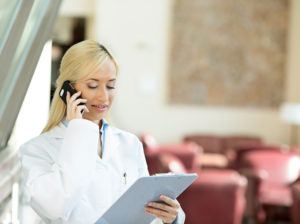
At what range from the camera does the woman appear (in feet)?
5.67

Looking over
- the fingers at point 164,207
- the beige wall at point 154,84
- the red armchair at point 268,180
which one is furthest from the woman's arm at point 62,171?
the beige wall at point 154,84

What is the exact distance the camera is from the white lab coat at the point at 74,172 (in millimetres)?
1723

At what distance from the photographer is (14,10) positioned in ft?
6.73

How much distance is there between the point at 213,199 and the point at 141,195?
3.94m

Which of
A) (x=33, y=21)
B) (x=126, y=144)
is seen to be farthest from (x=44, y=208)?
(x=33, y=21)

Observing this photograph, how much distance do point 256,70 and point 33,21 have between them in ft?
33.2

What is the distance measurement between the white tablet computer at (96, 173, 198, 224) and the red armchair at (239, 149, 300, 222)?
5.72 meters

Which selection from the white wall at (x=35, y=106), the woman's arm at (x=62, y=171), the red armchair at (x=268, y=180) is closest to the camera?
the woman's arm at (x=62, y=171)

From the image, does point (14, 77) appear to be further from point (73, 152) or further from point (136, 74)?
point (136, 74)

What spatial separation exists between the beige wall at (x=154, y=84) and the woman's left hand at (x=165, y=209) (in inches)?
378

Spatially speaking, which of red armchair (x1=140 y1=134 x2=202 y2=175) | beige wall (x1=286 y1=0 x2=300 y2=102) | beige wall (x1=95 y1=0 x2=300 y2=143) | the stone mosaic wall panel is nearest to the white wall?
red armchair (x1=140 y1=134 x2=202 y2=175)

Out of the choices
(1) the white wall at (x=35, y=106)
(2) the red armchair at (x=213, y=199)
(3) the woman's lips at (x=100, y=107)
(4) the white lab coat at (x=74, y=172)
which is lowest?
(2) the red armchair at (x=213, y=199)

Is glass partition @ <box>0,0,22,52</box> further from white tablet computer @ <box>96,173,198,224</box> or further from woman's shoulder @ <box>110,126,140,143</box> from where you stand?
white tablet computer @ <box>96,173,198,224</box>

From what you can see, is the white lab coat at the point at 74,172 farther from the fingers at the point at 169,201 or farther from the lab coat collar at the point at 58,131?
the fingers at the point at 169,201
